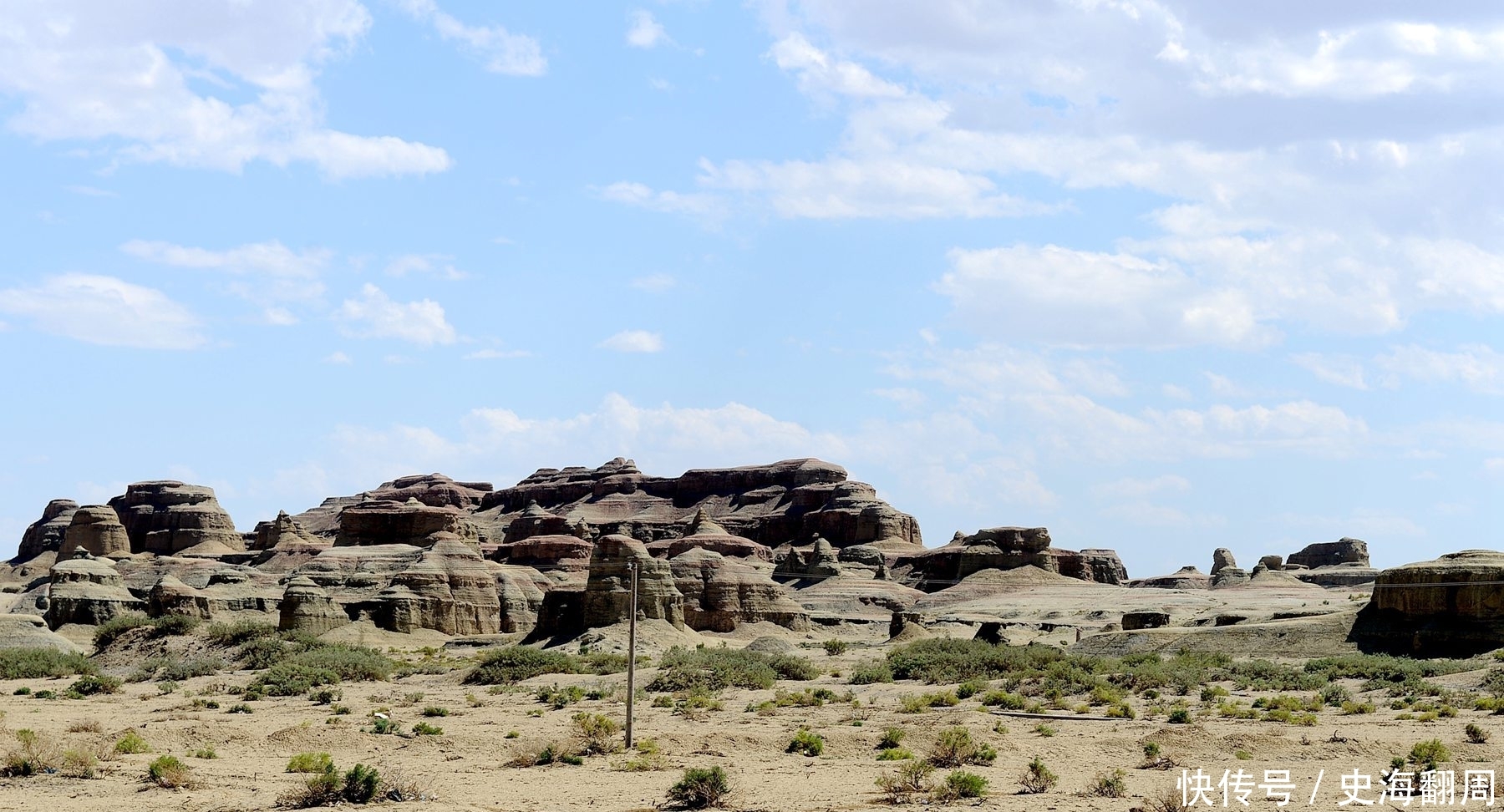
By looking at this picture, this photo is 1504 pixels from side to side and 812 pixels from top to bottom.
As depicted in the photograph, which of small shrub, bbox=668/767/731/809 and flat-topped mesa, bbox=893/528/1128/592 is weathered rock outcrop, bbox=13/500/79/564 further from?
small shrub, bbox=668/767/731/809

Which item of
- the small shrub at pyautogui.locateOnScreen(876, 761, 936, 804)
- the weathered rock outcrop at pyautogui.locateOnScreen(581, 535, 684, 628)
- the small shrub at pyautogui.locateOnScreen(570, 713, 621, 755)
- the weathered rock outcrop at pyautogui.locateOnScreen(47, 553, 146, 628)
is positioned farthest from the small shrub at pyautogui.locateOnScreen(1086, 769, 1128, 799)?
the weathered rock outcrop at pyautogui.locateOnScreen(47, 553, 146, 628)

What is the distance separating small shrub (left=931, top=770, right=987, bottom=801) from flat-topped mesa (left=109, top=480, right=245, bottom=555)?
149676 millimetres

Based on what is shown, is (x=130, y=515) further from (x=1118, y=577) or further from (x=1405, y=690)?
(x=1405, y=690)

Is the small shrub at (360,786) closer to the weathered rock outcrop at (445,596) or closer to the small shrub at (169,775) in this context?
the small shrub at (169,775)

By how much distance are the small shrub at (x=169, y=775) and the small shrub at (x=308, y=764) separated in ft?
7.04

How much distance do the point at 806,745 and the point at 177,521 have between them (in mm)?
164399

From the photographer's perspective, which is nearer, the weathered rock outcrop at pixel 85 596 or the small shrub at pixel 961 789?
the small shrub at pixel 961 789

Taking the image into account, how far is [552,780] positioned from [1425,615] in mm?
41179

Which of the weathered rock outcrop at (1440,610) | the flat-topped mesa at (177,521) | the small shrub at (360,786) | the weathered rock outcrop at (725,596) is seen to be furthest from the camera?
the flat-topped mesa at (177,521)

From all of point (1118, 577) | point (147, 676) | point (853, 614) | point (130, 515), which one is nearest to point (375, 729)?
point (147, 676)

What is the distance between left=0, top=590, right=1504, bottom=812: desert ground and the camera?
84.0ft

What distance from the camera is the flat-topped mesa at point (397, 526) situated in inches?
4980

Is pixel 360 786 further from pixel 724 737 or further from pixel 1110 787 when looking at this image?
pixel 1110 787

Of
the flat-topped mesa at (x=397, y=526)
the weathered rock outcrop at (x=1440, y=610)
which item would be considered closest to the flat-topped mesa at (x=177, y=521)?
the flat-topped mesa at (x=397, y=526)
